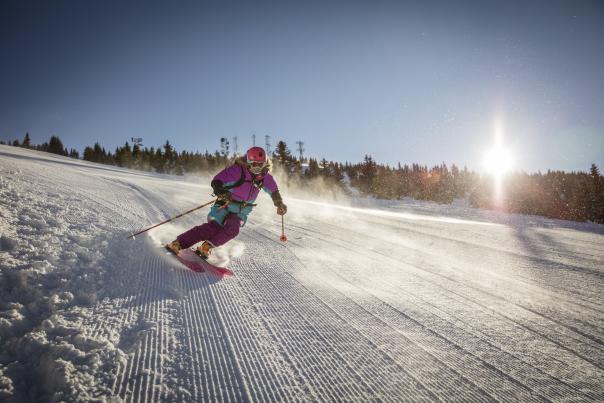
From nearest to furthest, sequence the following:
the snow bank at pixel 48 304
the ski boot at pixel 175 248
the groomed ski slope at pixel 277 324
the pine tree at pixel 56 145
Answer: the snow bank at pixel 48 304 < the groomed ski slope at pixel 277 324 < the ski boot at pixel 175 248 < the pine tree at pixel 56 145

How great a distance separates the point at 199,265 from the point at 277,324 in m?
1.78

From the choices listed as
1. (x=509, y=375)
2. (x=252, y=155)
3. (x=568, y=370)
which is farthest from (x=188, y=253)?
(x=568, y=370)

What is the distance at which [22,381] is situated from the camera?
1.48 m

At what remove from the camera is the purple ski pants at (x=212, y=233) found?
163 inches

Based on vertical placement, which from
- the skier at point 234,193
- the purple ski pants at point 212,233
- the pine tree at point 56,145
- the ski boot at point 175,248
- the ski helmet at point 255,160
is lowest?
the ski boot at point 175,248

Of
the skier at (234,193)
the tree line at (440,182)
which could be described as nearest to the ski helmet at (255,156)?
the skier at (234,193)

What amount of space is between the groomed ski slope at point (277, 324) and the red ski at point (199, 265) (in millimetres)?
137

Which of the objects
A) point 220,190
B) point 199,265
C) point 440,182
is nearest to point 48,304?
point 199,265

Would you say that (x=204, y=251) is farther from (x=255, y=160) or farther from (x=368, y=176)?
(x=368, y=176)

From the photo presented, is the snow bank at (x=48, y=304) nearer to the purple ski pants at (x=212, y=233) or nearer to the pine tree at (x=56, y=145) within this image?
the purple ski pants at (x=212, y=233)

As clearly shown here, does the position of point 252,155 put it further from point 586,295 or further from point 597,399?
point 586,295

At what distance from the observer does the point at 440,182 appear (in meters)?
48.6

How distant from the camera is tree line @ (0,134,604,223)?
35.1 m

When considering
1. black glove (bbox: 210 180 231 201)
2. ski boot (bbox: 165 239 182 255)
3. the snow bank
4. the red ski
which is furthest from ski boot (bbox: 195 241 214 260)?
the snow bank
